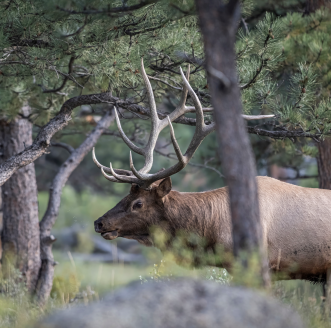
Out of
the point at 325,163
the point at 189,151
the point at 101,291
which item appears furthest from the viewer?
the point at 325,163

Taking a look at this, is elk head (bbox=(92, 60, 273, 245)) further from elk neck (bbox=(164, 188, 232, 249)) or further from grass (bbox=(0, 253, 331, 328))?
grass (bbox=(0, 253, 331, 328))

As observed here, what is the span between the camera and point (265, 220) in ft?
14.5

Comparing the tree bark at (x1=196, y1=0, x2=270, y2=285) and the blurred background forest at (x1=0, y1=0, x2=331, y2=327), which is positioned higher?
the blurred background forest at (x1=0, y1=0, x2=331, y2=327)

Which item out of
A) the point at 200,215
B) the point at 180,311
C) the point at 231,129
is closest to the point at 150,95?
the point at 200,215

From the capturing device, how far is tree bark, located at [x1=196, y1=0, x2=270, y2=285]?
2.44 meters

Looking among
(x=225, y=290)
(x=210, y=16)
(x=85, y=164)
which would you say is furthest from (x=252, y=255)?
(x=85, y=164)

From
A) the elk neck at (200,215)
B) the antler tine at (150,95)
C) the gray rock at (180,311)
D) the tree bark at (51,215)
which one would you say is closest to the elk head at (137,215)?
the elk neck at (200,215)

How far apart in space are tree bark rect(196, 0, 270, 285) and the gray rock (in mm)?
434

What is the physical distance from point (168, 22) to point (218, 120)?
195 cm

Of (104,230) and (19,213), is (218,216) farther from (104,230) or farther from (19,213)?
(19,213)

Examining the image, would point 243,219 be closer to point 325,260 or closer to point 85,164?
point 325,260

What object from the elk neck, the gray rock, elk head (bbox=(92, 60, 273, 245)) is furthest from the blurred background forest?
the gray rock

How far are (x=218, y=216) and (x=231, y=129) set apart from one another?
2.26 meters

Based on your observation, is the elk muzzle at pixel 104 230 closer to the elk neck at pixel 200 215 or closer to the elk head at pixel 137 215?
the elk head at pixel 137 215
